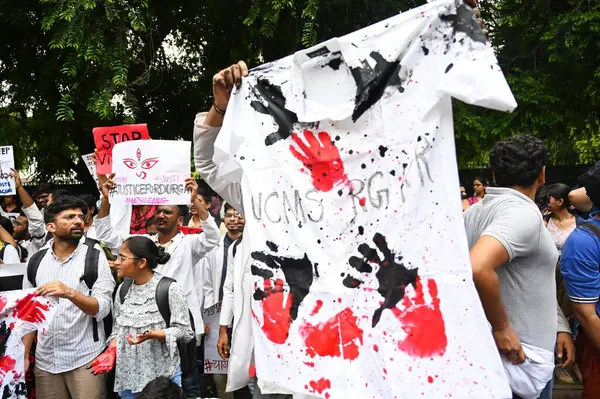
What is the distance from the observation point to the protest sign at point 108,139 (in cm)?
579

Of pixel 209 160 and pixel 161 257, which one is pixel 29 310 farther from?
pixel 209 160

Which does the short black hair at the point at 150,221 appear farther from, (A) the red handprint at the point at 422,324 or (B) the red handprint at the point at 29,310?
(A) the red handprint at the point at 422,324

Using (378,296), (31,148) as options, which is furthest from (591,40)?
(31,148)

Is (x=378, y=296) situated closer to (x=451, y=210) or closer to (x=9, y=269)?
(x=451, y=210)

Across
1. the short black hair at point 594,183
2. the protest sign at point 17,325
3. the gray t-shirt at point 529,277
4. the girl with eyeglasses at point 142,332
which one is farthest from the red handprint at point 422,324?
the protest sign at point 17,325

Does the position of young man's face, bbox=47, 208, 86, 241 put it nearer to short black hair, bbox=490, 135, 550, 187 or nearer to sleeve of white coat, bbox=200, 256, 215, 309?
sleeve of white coat, bbox=200, 256, 215, 309

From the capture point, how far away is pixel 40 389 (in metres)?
4.71

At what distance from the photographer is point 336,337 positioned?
8.66 ft

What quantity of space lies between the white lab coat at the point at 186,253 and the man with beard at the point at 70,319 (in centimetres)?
52

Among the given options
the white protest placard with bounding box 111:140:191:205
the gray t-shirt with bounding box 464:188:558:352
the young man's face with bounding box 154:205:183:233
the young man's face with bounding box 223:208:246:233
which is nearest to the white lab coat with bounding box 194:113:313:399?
the gray t-shirt with bounding box 464:188:558:352

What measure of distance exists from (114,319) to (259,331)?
202 centimetres

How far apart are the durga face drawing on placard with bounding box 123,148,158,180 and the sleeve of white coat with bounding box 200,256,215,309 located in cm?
101

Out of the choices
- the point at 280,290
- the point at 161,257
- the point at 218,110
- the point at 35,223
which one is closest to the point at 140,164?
the point at 161,257

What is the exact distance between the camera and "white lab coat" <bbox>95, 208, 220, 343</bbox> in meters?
5.17
